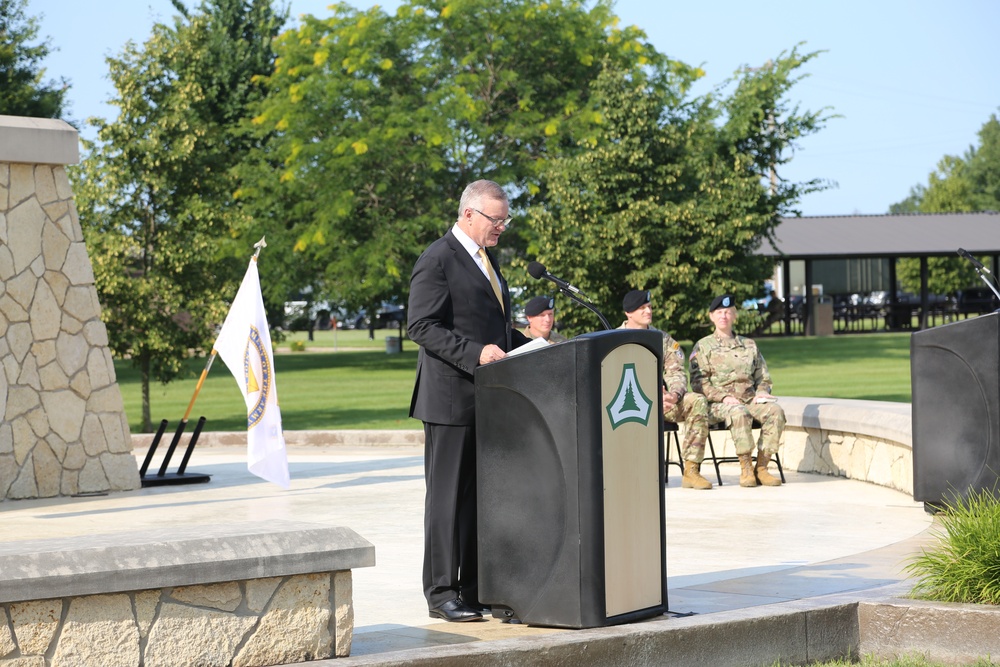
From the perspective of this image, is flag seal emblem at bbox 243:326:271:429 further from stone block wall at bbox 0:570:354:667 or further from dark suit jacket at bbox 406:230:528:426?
stone block wall at bbox 0:570:354:667

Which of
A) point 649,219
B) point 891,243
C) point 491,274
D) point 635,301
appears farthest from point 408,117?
point 491,274

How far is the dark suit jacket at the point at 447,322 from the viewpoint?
589 cm

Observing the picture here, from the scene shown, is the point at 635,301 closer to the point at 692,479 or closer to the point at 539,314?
the point at 539,314

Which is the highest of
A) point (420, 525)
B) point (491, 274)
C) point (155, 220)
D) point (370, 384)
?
point (155, 220)

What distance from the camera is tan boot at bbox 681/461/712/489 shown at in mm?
11477

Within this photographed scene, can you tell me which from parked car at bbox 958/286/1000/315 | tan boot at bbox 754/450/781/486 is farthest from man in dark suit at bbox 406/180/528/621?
parked car at bbox 958/286/1000/315

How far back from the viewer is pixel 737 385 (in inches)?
461

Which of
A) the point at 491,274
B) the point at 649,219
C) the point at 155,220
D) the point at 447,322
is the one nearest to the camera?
the point at 447,322

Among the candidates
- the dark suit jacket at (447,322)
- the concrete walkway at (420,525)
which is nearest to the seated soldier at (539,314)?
the concrete walkway at (420,525)

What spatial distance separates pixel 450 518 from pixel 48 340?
6.89 metres

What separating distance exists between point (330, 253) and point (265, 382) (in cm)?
2561

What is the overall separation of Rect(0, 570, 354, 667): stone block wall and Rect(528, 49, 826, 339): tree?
811 inches

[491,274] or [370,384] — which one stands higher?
[491,274]

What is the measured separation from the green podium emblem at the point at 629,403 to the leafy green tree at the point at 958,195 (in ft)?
175
